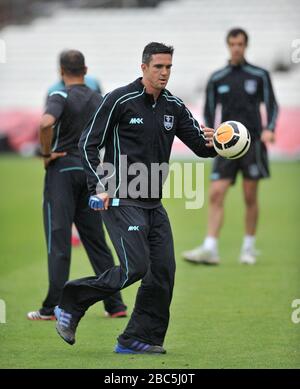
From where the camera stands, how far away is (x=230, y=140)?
741 cm

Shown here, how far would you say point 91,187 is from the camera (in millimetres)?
7207

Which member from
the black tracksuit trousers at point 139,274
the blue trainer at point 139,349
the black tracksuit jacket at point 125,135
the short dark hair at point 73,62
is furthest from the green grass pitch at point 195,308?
the short dark hair at point 73,62

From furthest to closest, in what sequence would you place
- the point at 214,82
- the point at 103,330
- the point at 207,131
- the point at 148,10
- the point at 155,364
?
the point at 148,10, the point at 214,82, the point at 103,330, the point at 207,131, the point at 155,364

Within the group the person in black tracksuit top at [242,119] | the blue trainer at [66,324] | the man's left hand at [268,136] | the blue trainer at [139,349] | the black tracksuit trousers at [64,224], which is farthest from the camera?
the person in black tracksuit top at [242,119]

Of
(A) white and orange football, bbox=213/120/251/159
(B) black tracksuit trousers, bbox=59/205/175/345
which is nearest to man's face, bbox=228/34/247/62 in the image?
(A) white and orange football, bbox=213/120/251/159

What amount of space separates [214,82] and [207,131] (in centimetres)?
478

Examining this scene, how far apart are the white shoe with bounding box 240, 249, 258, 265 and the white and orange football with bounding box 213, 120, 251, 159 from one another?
475 centimetres

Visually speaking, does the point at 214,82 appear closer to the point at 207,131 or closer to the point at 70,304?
the point at 207,131

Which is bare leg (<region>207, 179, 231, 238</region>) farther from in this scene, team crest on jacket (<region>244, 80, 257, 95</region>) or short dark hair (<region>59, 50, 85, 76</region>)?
short dark hair (<region>59, 50, 85, 76</region>)

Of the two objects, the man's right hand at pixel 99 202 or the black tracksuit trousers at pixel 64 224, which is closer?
the man's right hand at pixel 99 202

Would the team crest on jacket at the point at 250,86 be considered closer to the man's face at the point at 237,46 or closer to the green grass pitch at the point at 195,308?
the man's face at the point at 237,46

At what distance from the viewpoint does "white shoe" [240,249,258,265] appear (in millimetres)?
12102

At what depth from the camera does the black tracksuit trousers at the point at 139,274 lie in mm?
7164
